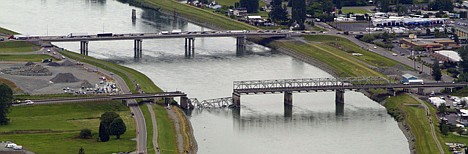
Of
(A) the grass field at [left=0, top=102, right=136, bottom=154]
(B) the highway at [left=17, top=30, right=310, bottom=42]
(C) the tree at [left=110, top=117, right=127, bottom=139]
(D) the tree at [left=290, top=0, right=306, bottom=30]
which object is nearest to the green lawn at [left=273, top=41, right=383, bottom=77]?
→ (B) the highway at [left=17, top=30, right=310, bottom=42]

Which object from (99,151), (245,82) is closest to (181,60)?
(245,82)

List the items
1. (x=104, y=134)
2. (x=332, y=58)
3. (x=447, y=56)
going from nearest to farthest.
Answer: (x=104, y=134)
(x=447, y=56)
(x=332, y=58)

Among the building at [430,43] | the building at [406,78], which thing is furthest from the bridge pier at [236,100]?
the building at [430,43]

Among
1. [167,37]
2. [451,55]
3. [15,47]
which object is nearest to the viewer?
[451,55]

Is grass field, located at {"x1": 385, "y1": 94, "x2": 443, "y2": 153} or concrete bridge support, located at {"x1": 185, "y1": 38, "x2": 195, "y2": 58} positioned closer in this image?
grass field, located at {"x1": 385, "y1": 94, "x2": 443, "y2": 153}

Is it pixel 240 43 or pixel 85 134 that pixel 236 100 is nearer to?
pixel 85 134

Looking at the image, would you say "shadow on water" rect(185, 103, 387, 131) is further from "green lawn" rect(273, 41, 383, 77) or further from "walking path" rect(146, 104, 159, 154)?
"green lawn" rect(273, 41, 383, 77)

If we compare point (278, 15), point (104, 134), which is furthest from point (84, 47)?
point (104, 134)
